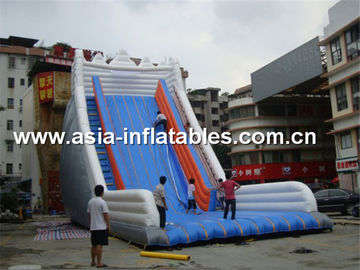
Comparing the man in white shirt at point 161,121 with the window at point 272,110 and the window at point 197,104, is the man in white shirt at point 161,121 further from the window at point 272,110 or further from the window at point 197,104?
the window at point 197,104

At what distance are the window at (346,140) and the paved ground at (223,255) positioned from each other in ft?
61.3

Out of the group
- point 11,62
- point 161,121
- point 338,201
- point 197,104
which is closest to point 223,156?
point 197,104

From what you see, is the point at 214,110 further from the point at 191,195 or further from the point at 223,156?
the point at 191,195

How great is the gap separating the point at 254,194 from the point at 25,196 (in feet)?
59.9

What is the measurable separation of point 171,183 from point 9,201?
13227 millimetres

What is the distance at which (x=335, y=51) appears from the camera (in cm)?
2775

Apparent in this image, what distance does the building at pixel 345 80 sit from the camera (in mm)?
25844

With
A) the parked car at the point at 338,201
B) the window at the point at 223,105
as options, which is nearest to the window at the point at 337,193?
the parked car at the point at 338,201

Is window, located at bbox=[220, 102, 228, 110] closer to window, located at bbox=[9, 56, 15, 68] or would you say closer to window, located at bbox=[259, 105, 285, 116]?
window, located at bbox=[259, 105, 285, 116]

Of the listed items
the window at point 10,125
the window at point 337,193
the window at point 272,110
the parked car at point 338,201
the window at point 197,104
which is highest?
the window at point 197,104

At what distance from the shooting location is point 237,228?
941cm

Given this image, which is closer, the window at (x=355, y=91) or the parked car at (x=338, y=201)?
the parked car at (x=338, y=201)

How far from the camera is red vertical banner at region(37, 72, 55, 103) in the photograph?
32.5 metres

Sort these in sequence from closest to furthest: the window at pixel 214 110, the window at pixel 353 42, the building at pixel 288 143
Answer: the window at pixel 353 42, the building at pixel 288 143, the window at pixel 214 110
